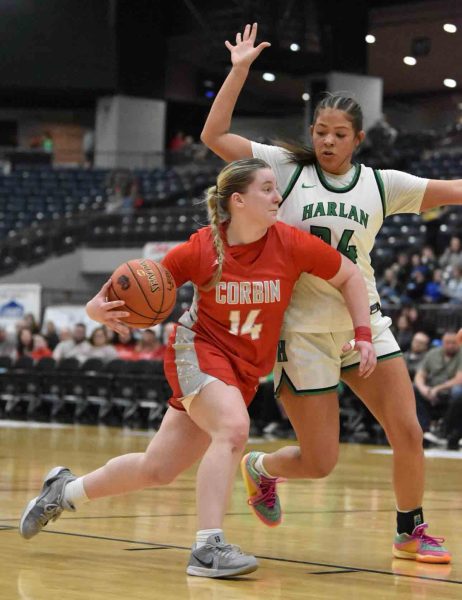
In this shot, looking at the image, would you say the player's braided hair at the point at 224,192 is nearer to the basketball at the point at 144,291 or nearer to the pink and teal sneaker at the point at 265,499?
the basketball at the point at 144,291

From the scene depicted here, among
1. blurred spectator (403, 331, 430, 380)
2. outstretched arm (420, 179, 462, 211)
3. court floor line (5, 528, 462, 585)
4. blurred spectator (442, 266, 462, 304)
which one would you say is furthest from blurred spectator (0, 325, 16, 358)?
outstretched arm (420, 179, 462, 211)

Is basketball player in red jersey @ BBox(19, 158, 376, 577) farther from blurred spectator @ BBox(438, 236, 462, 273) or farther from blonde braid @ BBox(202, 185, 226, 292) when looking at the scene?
blurred spectator @ BBox(438, 236, 462, 273)

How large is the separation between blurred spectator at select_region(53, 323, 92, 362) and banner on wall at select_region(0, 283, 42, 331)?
3.82 metres

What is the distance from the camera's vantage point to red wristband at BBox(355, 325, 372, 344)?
179 inches

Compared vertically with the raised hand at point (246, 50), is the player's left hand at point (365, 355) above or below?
below

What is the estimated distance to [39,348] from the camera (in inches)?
698

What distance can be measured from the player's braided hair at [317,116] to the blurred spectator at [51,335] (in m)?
13.5

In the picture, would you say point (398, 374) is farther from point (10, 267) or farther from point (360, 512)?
point (10, 267)

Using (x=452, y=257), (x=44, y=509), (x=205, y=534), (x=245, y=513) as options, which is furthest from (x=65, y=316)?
(x=205, y=534)

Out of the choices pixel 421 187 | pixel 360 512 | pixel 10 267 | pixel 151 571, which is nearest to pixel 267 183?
pixel 421 187

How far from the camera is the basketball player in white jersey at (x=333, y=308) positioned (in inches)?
191

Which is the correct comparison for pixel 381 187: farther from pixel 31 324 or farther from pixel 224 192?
pixel 31 324

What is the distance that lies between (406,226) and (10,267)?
9082mm

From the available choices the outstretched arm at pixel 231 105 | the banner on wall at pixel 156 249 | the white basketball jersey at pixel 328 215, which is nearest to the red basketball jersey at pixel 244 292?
the white basketball jersey at pixel 328 215
